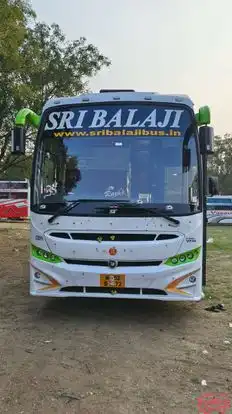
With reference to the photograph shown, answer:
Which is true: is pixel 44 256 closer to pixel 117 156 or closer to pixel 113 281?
pixel 113 281

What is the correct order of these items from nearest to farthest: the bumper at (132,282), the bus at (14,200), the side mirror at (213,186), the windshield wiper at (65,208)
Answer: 1. the bumper at (132,282)
2. the windshield wiper at (65,208)
3. the side mirror at (213,186)
4. the bus at (14,200)

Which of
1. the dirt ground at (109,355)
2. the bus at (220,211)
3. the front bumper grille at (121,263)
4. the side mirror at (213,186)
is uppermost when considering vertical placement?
the side mirror at (213,186)

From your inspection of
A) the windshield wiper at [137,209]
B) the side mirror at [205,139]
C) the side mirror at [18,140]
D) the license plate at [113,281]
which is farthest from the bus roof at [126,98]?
the license plate at [113,281]

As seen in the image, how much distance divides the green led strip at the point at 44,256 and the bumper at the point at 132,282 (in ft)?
0.23

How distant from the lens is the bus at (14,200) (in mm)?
43125

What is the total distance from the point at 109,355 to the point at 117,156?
288cm

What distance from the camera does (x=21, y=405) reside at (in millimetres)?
4348

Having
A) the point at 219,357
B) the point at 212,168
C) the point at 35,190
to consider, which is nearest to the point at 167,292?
the point at 219,357

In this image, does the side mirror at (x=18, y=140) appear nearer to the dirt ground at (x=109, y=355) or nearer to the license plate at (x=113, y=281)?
the license plate at (x=113, y=281)

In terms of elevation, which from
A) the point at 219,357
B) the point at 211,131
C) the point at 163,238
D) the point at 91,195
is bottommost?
the point at 219,357

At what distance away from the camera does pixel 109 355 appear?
5.78 meters

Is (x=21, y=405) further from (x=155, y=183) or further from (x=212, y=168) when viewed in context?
(x=212, y=168)

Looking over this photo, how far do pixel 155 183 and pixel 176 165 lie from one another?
41 cm

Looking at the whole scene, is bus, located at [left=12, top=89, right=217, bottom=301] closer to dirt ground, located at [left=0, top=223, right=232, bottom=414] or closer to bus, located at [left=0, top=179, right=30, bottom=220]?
dirt ground, located at [left=0, top=223, right=232, bottom=414]
